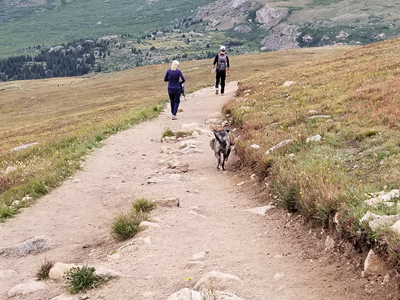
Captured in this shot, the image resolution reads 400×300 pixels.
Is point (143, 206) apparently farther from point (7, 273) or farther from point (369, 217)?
point (369, 217)

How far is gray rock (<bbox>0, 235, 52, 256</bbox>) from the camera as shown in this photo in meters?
8.30

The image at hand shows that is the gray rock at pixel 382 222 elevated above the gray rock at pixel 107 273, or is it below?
above

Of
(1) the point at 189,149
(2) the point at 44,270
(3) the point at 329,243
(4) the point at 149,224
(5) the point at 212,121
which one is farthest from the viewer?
(5) the point at 212,121

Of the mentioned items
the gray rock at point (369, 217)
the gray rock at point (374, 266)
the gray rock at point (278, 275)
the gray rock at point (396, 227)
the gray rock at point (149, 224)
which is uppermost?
the gray rock at point (396, 227)

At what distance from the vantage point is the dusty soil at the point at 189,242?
17.7 feet

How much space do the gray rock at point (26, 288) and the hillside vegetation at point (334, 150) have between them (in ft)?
17.1

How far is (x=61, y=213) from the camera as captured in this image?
10445mm

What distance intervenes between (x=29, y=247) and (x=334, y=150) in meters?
8.51

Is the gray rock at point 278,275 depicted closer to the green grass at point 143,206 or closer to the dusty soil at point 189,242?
the dusty soil at point 189,242

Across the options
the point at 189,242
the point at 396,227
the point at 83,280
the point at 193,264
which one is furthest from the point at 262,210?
the point at 83,280

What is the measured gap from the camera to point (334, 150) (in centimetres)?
1052

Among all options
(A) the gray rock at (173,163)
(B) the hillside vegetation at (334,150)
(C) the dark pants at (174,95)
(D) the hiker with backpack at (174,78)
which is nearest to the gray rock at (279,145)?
(B) the hillside vegetation at (334,150)

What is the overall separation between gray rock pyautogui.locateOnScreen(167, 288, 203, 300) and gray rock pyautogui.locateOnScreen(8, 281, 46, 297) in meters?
2.84

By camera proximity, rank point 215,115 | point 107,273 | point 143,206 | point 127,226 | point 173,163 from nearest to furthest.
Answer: point 107,273 → point 127,226 → point 143,206 → point 173,163 → point 215,115
